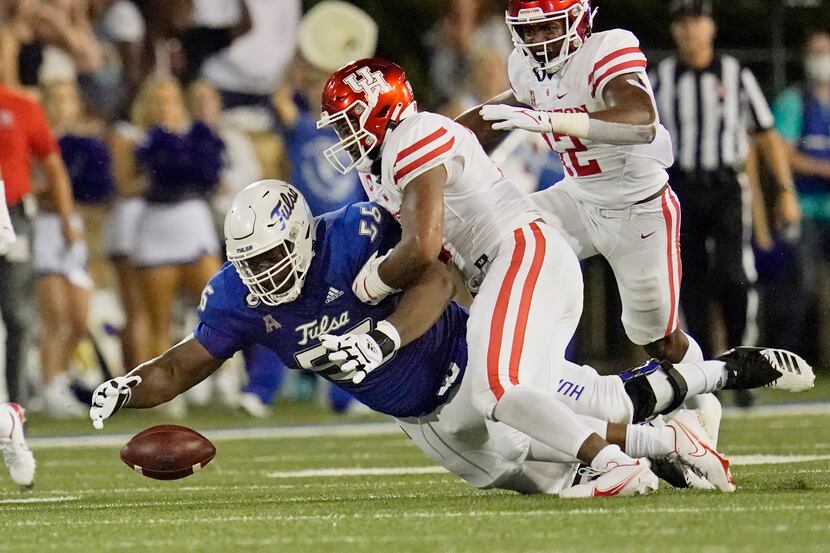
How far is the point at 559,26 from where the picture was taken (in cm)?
520

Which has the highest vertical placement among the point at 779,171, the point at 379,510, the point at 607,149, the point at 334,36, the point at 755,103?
the point at 607,149

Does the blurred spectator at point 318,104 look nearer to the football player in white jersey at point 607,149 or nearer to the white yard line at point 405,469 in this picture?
the white yard line at point 405,469

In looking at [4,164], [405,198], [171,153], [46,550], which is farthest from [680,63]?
[46,550]

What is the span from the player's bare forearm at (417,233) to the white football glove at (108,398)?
769 mm

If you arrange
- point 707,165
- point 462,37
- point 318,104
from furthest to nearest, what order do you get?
point 462,37 < point 318,104 < point 707,165

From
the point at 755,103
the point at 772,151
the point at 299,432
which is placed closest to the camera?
the point at 299,432

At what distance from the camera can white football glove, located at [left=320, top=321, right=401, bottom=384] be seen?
4355mm

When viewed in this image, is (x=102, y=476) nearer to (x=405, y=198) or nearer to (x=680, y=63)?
(x=405, y=198)

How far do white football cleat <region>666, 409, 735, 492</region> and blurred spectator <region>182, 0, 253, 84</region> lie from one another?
17.3 ft

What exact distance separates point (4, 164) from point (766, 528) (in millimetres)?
4895

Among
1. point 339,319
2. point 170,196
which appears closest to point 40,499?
point 339,319

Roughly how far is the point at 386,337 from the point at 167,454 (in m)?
0.74

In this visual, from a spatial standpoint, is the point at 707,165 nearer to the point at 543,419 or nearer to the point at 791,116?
the point at 791,116

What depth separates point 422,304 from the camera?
4.60m
